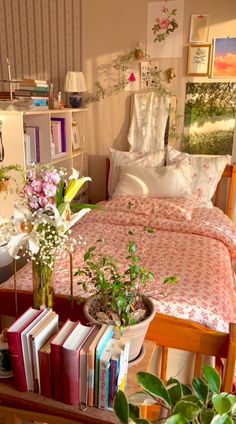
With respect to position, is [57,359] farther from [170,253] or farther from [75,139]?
[75,139]

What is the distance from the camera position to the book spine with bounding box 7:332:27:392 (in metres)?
0.88

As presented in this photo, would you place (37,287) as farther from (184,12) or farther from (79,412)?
(184,12)

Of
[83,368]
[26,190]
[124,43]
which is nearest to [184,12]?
[124,43]

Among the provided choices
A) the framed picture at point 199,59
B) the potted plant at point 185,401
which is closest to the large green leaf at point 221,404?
the potted plant at point 185,401

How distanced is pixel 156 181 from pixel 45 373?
186 centimetres

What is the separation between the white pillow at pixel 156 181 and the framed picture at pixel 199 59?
71 centimetres

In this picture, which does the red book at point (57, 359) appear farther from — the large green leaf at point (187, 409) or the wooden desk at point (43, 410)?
the large green leaf at point (187, 409)

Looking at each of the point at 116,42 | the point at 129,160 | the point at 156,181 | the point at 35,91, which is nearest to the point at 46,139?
the point at 35,91

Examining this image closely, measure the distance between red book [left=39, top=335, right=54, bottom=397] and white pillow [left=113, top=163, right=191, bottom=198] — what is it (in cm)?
179

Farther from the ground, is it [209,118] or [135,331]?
[209,118]

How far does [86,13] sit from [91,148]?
106 centimetres

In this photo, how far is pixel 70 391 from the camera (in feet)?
2.90

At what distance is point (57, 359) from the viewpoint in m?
0.87

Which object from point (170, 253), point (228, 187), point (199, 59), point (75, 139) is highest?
point (199, 59)
